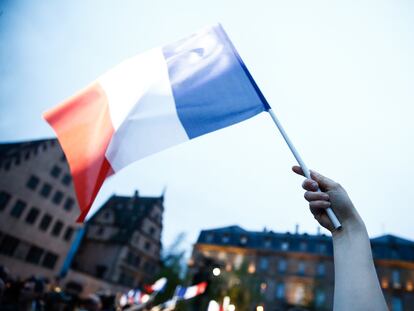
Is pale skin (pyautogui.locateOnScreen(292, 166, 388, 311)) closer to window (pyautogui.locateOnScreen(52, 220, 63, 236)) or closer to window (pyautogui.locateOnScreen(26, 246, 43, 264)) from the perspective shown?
window (pyautogui.locateOnScreen(26, 246, 43, 264))

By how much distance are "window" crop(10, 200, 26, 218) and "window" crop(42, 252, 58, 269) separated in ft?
16.6

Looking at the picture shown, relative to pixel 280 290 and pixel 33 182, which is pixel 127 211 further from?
pixel 280 290

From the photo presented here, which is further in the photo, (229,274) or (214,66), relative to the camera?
(229,274)

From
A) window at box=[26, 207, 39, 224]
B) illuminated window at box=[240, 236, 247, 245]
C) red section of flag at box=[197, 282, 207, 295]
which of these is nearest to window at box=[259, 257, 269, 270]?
illuminated window at box=[240, 236, 247, 245]

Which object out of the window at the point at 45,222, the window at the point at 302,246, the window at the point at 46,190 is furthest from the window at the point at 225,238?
the window at the point at 46,190

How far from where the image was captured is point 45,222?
92.8ft

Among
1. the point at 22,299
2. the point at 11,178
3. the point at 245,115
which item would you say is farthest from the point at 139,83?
the point at 11,178

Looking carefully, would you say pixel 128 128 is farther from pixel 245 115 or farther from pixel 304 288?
pixel 304 288

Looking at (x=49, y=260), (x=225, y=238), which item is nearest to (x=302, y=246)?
(x=225, y=238)

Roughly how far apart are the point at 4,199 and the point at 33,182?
281cm

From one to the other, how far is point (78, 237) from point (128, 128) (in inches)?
1493

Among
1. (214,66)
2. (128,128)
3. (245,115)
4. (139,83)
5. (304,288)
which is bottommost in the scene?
(128,128)

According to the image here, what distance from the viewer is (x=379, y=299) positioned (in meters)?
1.25

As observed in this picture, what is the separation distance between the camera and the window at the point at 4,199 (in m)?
24.5
